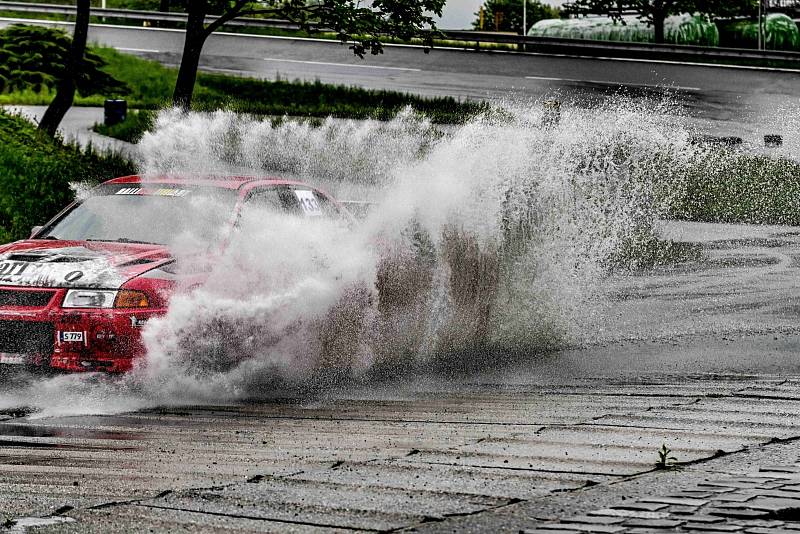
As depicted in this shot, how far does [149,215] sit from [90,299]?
1.38 metres

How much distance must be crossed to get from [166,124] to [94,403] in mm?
14159

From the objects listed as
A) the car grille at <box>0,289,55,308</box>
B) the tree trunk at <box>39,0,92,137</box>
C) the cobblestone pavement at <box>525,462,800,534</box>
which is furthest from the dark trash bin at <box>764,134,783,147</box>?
the cobblestone pavement at <box>525,462,800,534</box>

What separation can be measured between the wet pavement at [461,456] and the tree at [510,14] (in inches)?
1179

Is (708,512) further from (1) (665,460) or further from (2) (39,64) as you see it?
(2) (39,64)

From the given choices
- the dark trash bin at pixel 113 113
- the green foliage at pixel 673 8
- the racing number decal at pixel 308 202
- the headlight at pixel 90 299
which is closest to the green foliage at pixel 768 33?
the green foliage at pixel 673 8

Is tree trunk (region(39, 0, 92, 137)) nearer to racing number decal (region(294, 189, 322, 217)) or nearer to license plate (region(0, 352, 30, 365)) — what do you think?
racing number decal (region(294, 189, 322, 217))

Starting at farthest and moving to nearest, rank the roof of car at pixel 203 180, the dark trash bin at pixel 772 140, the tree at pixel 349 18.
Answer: the dark trash bin at pixel 772 140, the tree at pixel 349 18, the roof of car at pixel 203 180

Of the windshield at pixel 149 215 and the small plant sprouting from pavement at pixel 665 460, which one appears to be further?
the windshield at pixel 149 215

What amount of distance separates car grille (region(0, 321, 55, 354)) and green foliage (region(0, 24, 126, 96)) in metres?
19.0

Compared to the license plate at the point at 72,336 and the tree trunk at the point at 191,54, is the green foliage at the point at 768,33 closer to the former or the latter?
the tree trunk at the point at 191,54

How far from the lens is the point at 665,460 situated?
237 inches

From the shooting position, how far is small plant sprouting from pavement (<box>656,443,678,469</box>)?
5.92 metres

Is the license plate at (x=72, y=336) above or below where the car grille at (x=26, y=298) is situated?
below

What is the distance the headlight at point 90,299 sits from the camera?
8.13 metres
